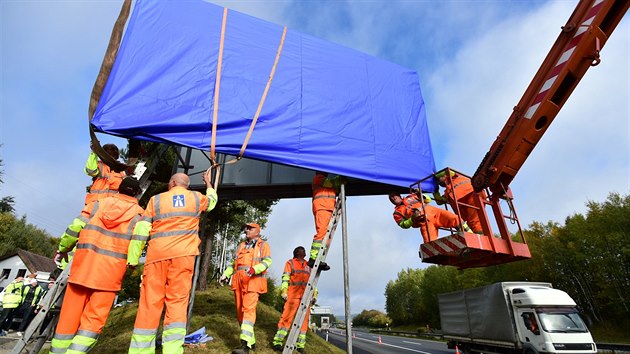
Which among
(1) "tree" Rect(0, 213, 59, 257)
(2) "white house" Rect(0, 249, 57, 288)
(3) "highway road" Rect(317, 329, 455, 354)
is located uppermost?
(1) "tree" Rect(0, 213, 59, 257)

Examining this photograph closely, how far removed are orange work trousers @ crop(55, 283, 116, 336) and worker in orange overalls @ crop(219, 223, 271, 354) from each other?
7.09 ft

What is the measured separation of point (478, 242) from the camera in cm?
496

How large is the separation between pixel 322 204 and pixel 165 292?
2933 millimetres

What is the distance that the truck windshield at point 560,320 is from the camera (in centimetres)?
955

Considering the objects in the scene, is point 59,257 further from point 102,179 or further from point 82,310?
point 82,310

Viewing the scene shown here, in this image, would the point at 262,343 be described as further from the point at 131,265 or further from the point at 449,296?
the point at 449,296

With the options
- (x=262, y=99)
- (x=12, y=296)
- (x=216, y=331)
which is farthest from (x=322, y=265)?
(x=12, y=296)

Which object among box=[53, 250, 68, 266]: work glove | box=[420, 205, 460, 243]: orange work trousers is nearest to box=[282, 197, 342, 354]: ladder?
box=[420, 205, 460, 243]: orange work trousers

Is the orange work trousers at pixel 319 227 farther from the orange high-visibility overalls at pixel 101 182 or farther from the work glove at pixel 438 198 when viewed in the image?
the orange high-visibility overalls at pixel 101 182

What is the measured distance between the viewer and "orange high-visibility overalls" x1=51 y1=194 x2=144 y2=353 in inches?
135

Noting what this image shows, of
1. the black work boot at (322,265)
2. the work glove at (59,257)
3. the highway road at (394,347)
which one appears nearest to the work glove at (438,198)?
the black work boot at (322,265)

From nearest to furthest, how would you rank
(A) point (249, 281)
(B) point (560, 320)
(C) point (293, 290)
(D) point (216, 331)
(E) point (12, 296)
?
(A) point (249, 281) → (D) point (216, 331) → (C) point (293, 290) → (E) point (12, 296) → (B) point (560, 320)

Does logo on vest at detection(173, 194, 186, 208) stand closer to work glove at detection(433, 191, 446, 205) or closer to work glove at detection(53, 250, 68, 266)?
work glove at detection(53, 250, 68, 266)

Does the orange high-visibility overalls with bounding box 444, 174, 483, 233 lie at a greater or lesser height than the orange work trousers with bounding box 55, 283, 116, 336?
greater
